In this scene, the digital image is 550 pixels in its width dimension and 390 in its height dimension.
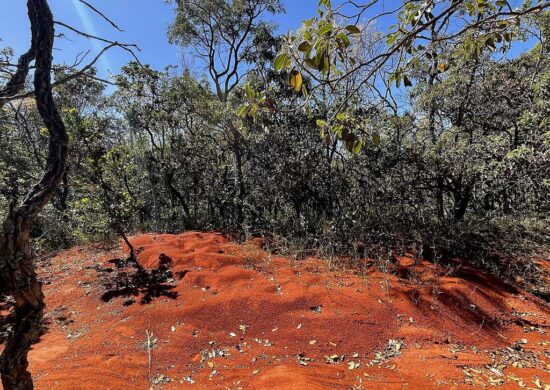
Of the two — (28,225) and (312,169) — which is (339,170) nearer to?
(312,169)

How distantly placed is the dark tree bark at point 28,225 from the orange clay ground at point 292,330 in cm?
131

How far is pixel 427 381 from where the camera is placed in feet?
8.73

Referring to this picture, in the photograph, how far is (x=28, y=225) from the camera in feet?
4.74

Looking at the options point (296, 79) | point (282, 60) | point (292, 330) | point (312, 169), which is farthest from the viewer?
point (312, 169)

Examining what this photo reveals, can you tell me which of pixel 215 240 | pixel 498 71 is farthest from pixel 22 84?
pixel 498 71

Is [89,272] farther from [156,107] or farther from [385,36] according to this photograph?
[385,36]

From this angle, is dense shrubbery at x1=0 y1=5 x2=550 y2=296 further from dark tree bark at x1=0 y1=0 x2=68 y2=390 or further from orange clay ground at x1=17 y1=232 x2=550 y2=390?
dark tree bark at x1=0 y1=0 x2=68 y2=390

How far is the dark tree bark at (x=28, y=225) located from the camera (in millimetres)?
1401

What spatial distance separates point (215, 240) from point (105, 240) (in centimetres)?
249

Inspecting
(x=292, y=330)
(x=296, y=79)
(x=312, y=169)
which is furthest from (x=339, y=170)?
(x=296, y=79)

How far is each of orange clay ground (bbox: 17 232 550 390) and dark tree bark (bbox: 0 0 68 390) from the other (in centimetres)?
131

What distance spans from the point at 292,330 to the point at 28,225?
2.61 m

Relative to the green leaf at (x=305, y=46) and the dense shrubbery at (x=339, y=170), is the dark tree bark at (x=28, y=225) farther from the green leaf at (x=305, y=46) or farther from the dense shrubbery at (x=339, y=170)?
the dense shrubbery at (x=339, y=170)

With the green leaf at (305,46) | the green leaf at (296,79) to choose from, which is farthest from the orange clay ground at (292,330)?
the green leaf at (305,46)
